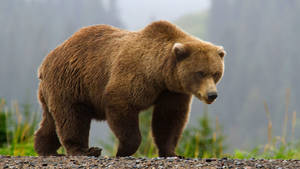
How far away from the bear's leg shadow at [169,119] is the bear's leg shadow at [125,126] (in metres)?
0.48

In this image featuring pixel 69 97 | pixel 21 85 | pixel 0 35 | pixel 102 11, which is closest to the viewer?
pixel 69 97

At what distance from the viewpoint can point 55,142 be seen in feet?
19.3

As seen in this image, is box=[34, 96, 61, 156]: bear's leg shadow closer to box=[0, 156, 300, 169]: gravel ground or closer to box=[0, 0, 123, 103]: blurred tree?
box=[0, 156, 300, 169]: gravel ground

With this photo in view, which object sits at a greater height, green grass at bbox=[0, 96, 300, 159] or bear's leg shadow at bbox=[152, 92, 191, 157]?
bear's leg shadow at bbox=[152, 92, 191, 157]

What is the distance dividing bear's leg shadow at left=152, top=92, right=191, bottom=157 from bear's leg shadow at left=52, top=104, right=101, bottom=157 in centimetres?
92

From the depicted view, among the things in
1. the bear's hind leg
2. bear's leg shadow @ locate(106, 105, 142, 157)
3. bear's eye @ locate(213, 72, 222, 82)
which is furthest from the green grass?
bear's eye @ locate(213, 72, 222, 82)

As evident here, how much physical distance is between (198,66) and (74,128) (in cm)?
189

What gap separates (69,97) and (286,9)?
81173 mm

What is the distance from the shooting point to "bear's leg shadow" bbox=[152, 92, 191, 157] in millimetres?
5062

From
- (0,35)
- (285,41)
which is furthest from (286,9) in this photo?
(0,35)

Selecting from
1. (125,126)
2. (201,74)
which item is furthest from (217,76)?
(125,126)

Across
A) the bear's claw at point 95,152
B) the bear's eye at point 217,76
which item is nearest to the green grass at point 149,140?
the bear's claw at point 95,152

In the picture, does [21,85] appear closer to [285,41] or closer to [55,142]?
[285,41]

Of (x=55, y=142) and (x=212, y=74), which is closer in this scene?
(x=212, y=74)
